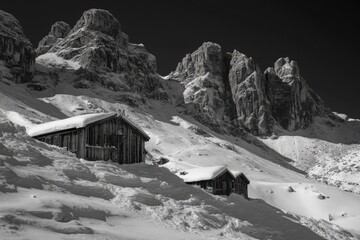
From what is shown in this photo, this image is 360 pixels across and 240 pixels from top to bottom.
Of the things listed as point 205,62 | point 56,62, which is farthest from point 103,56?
point 205,62

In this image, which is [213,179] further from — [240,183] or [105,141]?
[105,141]

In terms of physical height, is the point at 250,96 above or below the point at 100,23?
below

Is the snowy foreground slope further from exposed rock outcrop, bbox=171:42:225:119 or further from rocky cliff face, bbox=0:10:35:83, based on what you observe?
exposed rock outcrop, bbox=171:42:225:119

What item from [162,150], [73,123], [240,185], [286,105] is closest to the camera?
[73,123]

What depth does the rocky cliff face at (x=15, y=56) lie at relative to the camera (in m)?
121

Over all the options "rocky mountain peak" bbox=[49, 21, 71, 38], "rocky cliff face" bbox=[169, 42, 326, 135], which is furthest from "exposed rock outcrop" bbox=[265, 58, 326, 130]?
"rocky mountain peak" bbox=[49, 21, 71, 38]

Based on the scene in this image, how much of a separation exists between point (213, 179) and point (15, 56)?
340 ft

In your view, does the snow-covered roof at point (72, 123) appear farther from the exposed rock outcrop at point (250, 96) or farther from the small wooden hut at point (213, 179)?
the exposed rock outcrop at point (250, 96)

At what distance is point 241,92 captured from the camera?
183 metres

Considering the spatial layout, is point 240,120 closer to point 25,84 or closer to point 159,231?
point 25,84

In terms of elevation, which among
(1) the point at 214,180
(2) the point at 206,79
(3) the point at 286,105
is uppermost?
(2) the point at 206,79

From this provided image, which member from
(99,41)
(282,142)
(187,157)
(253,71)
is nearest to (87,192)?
(187,157)

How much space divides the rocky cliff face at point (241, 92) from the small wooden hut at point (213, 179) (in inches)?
4983

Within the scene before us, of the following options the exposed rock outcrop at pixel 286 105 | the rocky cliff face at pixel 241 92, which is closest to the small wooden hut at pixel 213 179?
the rocky cliff face at pixel 241 92
